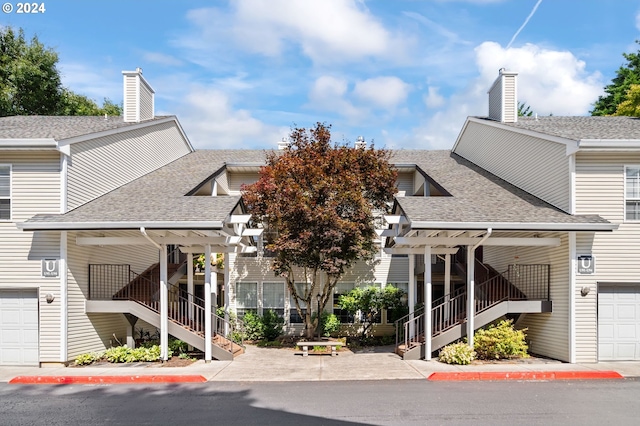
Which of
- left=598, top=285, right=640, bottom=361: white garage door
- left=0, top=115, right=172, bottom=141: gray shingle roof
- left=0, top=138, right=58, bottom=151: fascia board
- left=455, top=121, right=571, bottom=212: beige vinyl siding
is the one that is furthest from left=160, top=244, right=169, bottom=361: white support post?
left=598, top=285, right=640, bottom=361: white garage door

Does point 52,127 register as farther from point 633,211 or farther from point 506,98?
point 633,211

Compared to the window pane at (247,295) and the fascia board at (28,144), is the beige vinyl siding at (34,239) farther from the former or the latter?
the window pane at (247,295)

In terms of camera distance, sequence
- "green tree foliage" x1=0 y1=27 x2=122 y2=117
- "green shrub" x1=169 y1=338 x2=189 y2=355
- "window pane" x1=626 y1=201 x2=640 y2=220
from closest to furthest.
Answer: "window pane" x1=626 y1=201 x2=640 y2=220 → "green shrub" x1=169 y1=338 x2=189 y2=355 → "green tree foliage" x1=0 y1=27 x2=122 y2=117

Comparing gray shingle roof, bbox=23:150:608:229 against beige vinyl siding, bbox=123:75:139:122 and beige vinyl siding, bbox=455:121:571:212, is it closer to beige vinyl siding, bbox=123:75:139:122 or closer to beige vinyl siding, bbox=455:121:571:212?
beige vinyl siding, bbox=455:121:571:212

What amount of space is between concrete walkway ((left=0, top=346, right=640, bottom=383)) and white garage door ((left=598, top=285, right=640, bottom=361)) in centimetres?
40

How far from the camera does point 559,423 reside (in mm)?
8992

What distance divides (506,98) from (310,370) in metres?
13.3

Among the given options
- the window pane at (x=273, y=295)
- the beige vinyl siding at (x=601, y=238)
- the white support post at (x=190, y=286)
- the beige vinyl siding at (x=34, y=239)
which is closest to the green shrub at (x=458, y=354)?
the beige vinyl siding at (x=601, y=238)

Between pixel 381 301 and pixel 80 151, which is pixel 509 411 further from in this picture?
pixel 80 151

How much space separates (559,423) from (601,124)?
1236cm

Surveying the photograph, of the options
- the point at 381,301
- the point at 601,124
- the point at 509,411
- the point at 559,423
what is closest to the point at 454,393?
the point at 509,411

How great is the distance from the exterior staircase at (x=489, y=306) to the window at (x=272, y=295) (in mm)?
6444

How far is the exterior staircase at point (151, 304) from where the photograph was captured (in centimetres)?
1565

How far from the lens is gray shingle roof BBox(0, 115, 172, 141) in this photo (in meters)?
15.1
